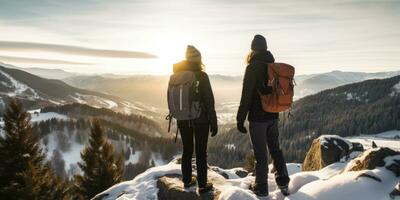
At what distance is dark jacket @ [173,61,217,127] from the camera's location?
8922 millimetres

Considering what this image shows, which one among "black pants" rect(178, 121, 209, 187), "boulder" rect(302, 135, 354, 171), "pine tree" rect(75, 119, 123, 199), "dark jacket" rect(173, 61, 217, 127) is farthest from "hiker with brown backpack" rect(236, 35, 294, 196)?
"pine tree" rect(75, 119, 123, 199)

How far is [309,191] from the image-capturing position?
27.0 ft

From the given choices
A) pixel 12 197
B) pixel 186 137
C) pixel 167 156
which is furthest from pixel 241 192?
pixel 167 156

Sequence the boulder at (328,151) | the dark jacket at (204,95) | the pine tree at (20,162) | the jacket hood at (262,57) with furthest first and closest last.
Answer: the pine tree at (20,162), the boulder at (328,151), the dark jacket at (204,95), the jacket hood at (262,57)

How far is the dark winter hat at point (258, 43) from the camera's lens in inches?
334

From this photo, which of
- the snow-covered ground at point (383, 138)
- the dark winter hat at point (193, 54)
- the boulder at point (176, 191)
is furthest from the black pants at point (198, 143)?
the snow-covered ground at point (383, 138)

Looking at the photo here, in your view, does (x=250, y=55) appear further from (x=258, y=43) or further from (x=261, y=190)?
(x=261, y=190)

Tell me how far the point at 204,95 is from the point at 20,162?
16.5m

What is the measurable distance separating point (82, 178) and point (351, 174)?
23.6m

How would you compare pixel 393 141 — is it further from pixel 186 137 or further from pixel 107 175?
pixel 186 137

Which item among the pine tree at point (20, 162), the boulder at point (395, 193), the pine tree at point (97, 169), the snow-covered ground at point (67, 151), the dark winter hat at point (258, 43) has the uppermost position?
the dark winter hat at point (258, 43)

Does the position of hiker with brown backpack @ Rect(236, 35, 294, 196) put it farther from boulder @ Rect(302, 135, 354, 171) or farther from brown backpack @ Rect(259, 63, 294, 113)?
boulder @ Rect(302, 135, 354, 171)

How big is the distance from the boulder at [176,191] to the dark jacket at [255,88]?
2.30 m

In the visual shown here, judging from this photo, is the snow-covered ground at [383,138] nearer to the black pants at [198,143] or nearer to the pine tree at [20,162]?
the pine tree at [20,162]
